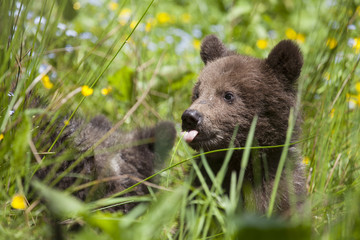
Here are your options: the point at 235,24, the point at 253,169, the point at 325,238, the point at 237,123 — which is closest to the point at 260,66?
the point at 237,123

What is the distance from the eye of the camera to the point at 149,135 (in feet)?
13.2

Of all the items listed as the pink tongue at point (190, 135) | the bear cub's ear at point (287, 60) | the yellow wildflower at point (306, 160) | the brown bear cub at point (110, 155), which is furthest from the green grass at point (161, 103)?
the bear cub's ear at point (287, 60)

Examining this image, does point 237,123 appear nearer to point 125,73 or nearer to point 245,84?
point 245,84

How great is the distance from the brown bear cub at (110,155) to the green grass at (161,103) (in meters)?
0.15

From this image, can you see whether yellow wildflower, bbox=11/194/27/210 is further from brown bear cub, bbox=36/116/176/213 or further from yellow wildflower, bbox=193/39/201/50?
yellow wildflower, bbox=193/39/201/50

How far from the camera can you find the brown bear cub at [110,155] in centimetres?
327

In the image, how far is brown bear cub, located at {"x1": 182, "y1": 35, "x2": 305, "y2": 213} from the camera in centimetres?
312

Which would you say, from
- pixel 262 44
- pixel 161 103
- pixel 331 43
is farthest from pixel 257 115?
pixel 262 44

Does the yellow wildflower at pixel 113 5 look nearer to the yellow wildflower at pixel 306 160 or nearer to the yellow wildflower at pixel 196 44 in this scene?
the yellow wildflower at pixel 196 44

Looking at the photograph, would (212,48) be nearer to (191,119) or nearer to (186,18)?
(191,119)

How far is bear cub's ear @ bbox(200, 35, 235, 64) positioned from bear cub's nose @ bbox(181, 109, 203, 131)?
923 millimetres

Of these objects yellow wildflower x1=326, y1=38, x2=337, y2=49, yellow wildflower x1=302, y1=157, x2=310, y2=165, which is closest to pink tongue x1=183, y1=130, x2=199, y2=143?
yellow wildflower x1=302, y1=157, x2=310, y2=165

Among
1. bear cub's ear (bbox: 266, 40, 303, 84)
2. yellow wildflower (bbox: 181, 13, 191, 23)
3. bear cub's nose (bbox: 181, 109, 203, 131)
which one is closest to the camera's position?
bear cub's nose (bbox: 181, 109, 203, 131)

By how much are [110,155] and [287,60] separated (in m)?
1.61
